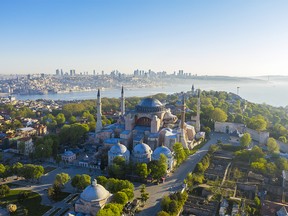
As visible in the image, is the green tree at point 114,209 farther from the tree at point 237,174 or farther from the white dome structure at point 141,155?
the tree at point 237,174

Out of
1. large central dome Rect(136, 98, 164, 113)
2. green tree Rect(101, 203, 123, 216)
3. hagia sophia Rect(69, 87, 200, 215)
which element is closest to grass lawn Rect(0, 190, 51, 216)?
green tree Rect(101, 203, 123, 216)

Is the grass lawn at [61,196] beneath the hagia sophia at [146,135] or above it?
beneath

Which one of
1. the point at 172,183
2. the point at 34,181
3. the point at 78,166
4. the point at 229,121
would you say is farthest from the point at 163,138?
the point at 229,121

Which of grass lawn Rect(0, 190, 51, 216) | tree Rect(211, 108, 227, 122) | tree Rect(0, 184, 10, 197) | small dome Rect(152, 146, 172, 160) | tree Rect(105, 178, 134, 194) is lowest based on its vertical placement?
grass lawn Rect(0, 190, 51, 216)

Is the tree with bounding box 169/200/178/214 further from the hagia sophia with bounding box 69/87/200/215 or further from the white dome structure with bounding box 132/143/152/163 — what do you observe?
the white dome structure with bounding box 132/143/152/163

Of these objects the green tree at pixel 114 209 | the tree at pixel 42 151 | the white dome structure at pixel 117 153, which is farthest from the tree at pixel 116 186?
the tree at pixel 42 151

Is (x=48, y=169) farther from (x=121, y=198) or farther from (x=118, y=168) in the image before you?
(x=121, y=198)
